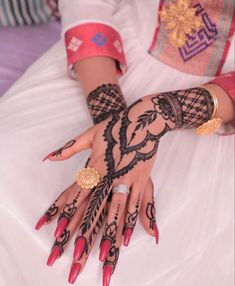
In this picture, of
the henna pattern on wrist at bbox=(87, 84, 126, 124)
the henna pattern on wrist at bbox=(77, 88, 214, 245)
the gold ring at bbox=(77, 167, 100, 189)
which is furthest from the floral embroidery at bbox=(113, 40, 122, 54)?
the gold ring at bbox=(77, 167, 100, 189)

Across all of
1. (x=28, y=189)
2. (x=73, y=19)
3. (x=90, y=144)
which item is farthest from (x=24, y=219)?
(x=73, y=19)

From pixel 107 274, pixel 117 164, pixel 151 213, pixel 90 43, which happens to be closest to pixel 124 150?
pixel 117 164

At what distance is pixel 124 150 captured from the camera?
0.81 meters

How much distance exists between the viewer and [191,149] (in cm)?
95

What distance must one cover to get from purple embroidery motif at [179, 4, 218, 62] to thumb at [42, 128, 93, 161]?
0.37 meters

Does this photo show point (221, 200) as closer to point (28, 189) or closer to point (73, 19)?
point (28, 189)

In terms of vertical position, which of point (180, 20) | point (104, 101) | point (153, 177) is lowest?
point (153, 177)

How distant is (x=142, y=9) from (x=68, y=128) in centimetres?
39

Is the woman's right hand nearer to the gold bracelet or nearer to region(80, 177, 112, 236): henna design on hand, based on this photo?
region(80, 177, 112, 236): henna design on hand

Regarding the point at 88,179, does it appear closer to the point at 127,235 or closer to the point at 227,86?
the point at 127,235

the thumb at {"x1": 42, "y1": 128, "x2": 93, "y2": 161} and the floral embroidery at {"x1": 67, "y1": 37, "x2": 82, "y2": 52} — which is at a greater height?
the floral embroidery at {"x1": 67, "y1": 37, "x2": 82, "y2": 52}

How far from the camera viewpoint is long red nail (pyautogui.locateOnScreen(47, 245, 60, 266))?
72 centimetres

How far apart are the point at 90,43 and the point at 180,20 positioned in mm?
229

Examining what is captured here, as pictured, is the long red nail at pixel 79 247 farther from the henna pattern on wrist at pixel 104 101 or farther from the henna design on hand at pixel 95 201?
the henna pattern on wrist at pixel 104 101
